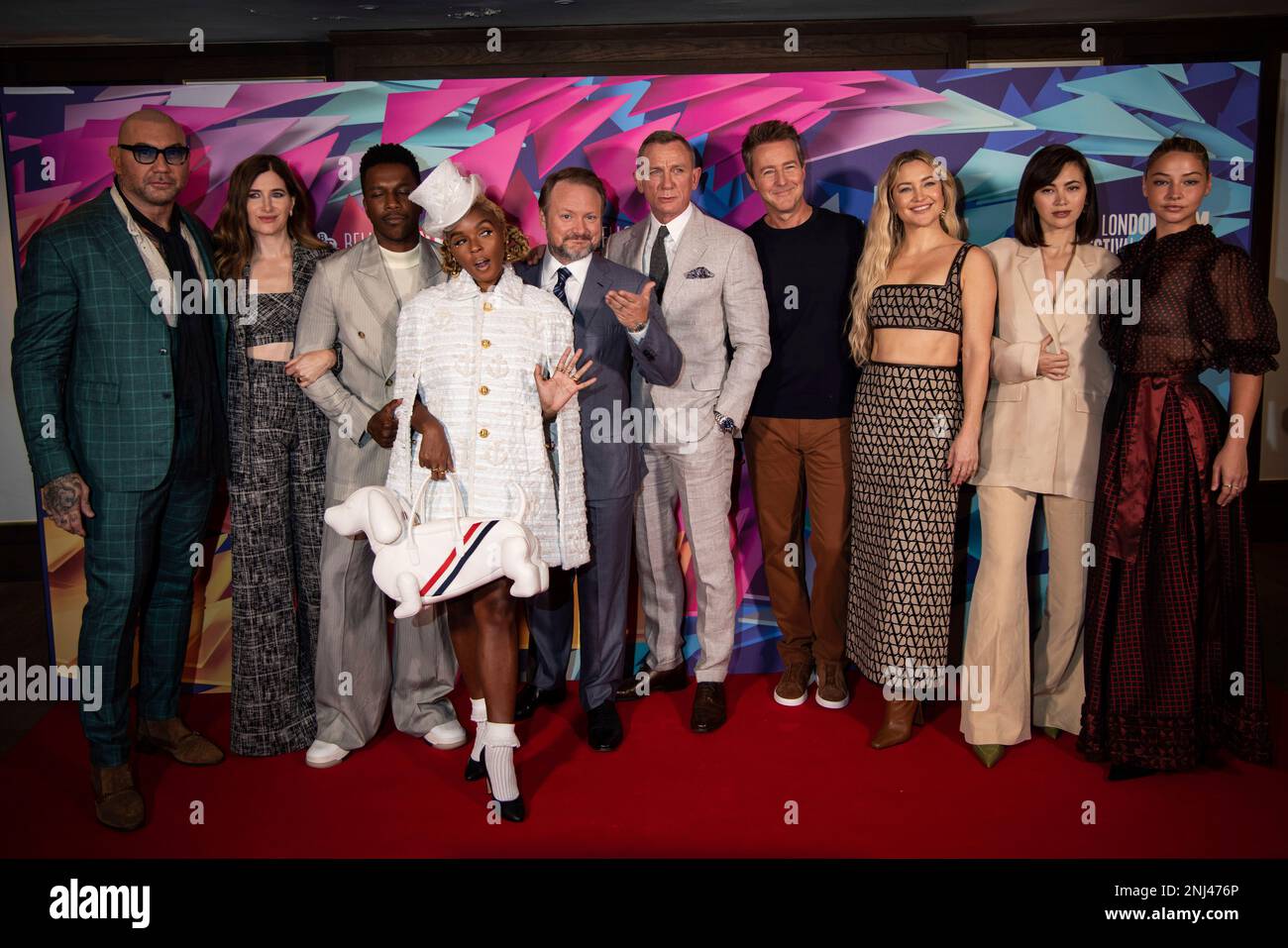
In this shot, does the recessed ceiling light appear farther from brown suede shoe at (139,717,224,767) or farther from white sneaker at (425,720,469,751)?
brown suede shoe at (139,717,224,767)

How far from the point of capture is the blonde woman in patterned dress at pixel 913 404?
3.80m

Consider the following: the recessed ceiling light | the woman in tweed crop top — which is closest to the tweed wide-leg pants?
the woman in tweed crop top

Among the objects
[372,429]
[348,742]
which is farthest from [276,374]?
[348,742]

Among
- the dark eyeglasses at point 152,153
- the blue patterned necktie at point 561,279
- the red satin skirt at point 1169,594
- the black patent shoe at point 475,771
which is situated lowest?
the black patent shoe at point 475,771

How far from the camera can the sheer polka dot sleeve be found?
11.7ft

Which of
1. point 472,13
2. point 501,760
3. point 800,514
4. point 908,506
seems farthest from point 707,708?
point 472,13

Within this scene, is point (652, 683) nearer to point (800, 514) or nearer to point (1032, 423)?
point (800, 514)

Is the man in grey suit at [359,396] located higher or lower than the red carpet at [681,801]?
higher

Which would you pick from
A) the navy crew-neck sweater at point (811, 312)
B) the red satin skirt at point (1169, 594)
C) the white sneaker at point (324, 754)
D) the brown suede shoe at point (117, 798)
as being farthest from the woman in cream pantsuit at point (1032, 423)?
the brown suede shoe at point (117, 798)

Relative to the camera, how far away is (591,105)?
183 inches

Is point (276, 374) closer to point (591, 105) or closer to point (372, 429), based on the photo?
point (372, 429)

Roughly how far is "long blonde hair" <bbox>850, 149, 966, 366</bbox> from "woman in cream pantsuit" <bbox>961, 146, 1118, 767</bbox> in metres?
A: 0.27

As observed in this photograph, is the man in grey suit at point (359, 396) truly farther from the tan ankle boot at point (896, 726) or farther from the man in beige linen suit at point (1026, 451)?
the man in beige linen suit at point (1026, 451)

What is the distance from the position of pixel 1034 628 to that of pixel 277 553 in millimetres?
3218
